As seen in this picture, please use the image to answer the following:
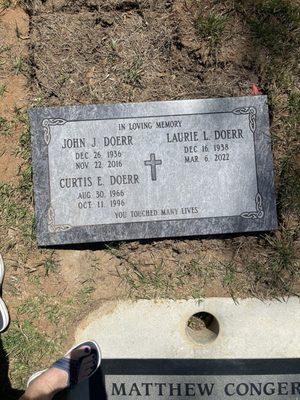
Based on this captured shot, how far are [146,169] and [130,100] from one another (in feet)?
1.40

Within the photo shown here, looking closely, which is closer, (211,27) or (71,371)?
(71,371)

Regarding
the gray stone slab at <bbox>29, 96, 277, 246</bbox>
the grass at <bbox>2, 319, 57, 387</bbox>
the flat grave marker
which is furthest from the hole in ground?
the grass at <bbox>2, 319, 57, 387</bbox>

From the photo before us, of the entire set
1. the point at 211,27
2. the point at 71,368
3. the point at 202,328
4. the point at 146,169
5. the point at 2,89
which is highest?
the point at 211,27

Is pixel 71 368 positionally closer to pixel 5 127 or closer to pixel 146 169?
pixel 146 169

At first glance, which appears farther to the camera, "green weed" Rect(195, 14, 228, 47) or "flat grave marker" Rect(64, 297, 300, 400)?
"green weed" Rect(195, 14, 228, 47)

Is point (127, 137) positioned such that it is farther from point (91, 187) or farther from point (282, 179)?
point (282, 179)

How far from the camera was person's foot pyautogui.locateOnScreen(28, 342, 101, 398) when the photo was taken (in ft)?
9.73

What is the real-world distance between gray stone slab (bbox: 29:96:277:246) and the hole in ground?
0.53 m

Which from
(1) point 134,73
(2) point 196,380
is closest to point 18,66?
(1) point 134,73

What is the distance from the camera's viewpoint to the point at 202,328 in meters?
3.16

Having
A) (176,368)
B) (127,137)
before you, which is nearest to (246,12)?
(127,137)

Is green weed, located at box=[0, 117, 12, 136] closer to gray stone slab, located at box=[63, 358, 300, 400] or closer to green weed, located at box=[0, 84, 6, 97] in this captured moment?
green weed, located at box=[0, 84, 6, 97]

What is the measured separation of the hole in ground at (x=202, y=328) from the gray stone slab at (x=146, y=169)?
53cm

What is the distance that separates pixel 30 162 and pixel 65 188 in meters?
0.28
